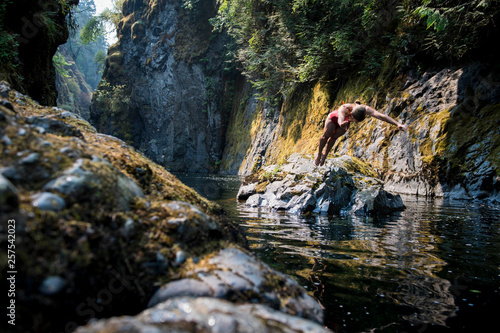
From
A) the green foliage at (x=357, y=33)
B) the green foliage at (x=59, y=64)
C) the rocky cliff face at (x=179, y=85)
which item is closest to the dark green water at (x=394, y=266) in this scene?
the green foliage at (x=357, y=33)

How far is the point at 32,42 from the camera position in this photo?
675 centimetres

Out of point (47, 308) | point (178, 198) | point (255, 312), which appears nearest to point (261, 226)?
point (178, 198)

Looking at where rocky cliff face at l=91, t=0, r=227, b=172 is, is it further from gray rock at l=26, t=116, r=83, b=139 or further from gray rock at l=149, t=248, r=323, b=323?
gray rock at l=149, t=248, r=323, b=323

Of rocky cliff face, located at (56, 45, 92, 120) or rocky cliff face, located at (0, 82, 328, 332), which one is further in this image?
rocky cliff face, located at (56, 45, 92, 120)

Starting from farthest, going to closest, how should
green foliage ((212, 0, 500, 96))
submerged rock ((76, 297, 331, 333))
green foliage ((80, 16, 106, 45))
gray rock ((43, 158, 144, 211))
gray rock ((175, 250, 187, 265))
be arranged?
green foliage ((80, 16, 106, 45))
green foliage ((212, 0, 500, 96))
gray rock ((175, 250, 187, 265))
gray rock ((43, 158, 144, 211))
submerged rock ((76, 297, 331, 333))

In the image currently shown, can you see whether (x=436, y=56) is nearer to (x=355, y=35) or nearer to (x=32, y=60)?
(x=355, y=35)

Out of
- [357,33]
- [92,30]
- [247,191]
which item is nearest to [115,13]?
[92,30]

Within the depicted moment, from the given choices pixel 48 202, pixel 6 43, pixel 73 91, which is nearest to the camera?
pixel 48 202

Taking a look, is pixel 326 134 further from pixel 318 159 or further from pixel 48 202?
pixel 48 202

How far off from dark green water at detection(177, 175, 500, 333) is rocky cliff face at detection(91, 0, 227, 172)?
2588 centimetres

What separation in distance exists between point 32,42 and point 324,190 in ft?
25.3

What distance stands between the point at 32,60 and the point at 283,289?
825cm

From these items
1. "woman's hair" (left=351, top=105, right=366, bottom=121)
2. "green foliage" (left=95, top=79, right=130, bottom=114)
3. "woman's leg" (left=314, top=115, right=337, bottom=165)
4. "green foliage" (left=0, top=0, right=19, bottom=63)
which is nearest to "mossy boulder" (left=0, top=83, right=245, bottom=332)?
"green foliage" (left=0, top=0, right=19, bottom=63)

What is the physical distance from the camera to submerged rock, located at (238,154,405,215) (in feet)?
21.0
